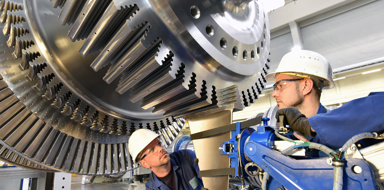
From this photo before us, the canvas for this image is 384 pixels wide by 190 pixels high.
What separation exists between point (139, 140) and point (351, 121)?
4.28 ft

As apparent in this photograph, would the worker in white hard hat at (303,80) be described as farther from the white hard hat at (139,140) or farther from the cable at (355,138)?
the white hard hat at (139,140)

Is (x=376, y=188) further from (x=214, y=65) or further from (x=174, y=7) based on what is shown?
(x=174, y=7)

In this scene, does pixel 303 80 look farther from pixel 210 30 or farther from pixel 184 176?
pixel 184 176

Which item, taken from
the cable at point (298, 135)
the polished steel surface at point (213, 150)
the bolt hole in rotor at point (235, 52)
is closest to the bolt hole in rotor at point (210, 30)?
the bolt hole in rotor at point (235, 52)

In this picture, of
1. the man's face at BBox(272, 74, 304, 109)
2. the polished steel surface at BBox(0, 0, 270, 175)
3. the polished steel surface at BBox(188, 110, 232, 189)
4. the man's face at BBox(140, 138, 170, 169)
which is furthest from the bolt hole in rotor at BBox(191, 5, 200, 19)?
the man's face at BBox(140, 138, 170, 169)

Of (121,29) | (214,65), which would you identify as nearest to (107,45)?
(121,29)

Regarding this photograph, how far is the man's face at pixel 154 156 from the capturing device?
6.16 feet

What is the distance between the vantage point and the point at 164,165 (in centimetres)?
195

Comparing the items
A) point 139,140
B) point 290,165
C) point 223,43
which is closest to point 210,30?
point 223,43

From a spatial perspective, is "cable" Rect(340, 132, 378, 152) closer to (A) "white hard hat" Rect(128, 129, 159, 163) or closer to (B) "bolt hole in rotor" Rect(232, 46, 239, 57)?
(B) "bolt hole in rotor" Rect(232, 46, 239, 57)

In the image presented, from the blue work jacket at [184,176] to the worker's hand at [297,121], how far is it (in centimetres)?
109

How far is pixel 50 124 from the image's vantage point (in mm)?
1462

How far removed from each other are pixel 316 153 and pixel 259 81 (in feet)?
1.64

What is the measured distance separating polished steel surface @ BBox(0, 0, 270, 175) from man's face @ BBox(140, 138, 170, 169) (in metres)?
0.13
